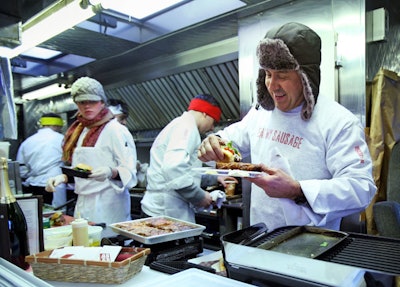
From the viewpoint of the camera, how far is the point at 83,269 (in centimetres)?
108

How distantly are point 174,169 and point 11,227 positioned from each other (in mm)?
1352

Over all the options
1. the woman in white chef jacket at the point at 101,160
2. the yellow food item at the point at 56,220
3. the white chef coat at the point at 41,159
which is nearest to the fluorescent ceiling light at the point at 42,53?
the white chef coat at the point at 41,159

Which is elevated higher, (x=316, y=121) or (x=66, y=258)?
(x=316, y=121)

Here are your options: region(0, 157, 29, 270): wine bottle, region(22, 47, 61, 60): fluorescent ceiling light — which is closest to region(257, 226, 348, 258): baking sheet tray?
region(0, 157, 29, 270): wine bottle

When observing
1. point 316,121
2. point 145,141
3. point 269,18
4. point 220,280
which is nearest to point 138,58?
point 145,141

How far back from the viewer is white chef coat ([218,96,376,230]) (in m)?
1.53

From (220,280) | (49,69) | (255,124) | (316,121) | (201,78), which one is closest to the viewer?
(220,280)

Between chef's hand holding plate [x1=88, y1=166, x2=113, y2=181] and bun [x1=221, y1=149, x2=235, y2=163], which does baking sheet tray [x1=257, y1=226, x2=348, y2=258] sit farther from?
chef's hand holding plate [x1=88, y1=166, x2=113, y2=181]

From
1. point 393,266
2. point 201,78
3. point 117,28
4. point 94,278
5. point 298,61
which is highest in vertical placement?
point 117,28

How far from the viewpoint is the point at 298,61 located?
181 centimetres

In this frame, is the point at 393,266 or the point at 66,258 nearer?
the point at 393,266

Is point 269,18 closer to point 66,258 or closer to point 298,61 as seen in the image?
point 298,61

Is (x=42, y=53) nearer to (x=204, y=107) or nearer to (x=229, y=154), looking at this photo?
(x=204, y=107)

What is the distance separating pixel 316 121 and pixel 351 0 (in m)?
0.96
